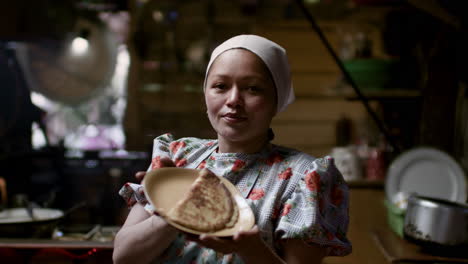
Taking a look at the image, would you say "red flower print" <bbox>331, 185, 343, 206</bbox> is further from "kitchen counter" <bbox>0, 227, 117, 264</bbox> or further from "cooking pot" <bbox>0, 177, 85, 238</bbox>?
"cooking pot" <bbox>0, 177, 85, 238</bbox>

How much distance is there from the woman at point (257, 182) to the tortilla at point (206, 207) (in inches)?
2.4

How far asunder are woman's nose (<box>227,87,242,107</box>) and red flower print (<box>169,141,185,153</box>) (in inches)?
7.3

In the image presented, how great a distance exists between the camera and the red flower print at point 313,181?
798mm

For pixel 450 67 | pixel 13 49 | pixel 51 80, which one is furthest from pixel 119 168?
pixel 450 67

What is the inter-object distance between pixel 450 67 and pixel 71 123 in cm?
245

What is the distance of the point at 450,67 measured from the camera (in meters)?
1.82

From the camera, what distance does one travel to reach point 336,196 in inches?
33.3

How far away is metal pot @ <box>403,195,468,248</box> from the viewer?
1.22 m

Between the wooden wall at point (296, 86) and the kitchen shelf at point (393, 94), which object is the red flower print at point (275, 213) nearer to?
the kitchen shelf at point (393, 94)

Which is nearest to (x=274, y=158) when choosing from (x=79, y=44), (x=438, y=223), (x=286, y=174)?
(x=286, y=174)

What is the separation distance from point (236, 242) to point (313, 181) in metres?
0.20

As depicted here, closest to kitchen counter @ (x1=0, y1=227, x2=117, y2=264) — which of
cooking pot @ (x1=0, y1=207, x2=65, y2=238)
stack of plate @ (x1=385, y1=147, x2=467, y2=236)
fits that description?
cooking pot @ (x1=0, y1=207, x2=65, y2=238)

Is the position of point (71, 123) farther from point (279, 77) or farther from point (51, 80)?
point (279, 77)

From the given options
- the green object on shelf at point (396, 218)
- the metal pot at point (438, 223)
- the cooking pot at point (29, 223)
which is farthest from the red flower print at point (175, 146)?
the green object on shelf at point (396, 218)
